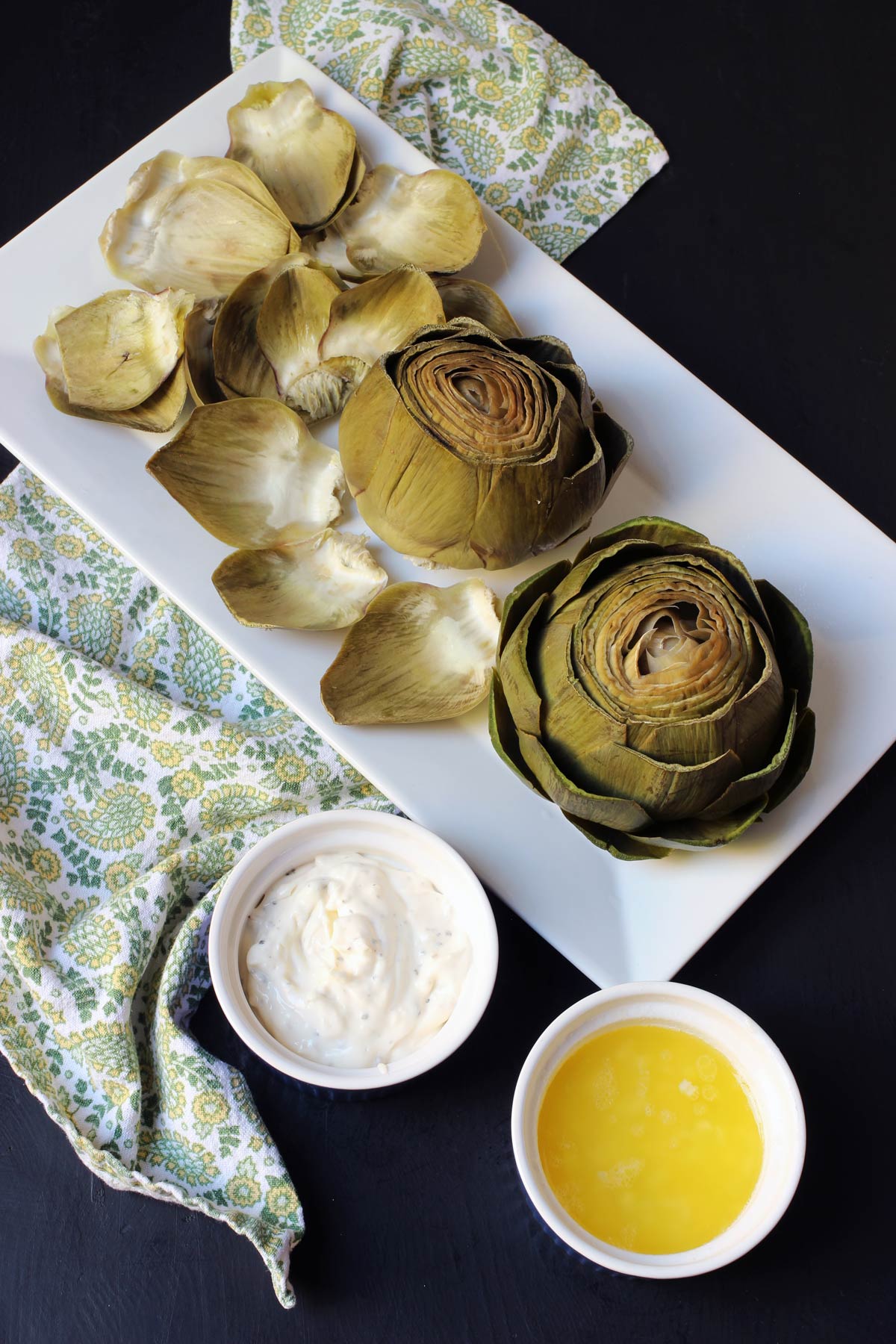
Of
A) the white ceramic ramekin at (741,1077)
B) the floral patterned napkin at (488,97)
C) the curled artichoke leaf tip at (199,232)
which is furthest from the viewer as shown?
the floral patterned napkin at (488,97)

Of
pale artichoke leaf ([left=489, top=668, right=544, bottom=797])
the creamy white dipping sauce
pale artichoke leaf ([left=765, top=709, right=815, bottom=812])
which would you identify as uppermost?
pale artichoke leaf ([left=765, top=709, right=815, bottom=812])

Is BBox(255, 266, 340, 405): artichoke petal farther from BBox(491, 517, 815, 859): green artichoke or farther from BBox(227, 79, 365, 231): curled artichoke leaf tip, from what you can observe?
BBox(491, 517, 815, 859): green artichoke

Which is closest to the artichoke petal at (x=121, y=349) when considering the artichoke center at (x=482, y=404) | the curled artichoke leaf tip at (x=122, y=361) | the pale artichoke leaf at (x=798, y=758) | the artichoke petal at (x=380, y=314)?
the curled artichoke leaf tip at (x=122, y=361)

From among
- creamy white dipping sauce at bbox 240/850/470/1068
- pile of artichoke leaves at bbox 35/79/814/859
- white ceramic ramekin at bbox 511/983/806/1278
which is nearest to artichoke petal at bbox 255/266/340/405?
pile of artichoke leaves at bbox 35/79/814/859

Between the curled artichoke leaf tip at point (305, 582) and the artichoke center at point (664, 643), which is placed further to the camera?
the curled artichoke leaf tip at point (305, 582)

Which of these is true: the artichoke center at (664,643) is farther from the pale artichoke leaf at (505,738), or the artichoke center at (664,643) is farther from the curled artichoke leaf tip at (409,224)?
the curled artichoke leaf tip at (409,224)

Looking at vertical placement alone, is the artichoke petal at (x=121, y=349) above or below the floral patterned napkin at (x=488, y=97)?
below

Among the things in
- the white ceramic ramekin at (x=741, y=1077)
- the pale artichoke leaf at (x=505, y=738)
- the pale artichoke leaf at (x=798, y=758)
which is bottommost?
the white ceramic ramekin at (x=741, y=1077)

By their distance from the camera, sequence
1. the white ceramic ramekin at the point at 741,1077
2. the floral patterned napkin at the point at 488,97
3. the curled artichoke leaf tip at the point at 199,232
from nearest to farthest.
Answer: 1. the white ceramic ramekin at the point at 741,1077
2. the curled artichoke leaf tip at the point at 199,232
3. the floral patterned napkin at the point at 488,97
